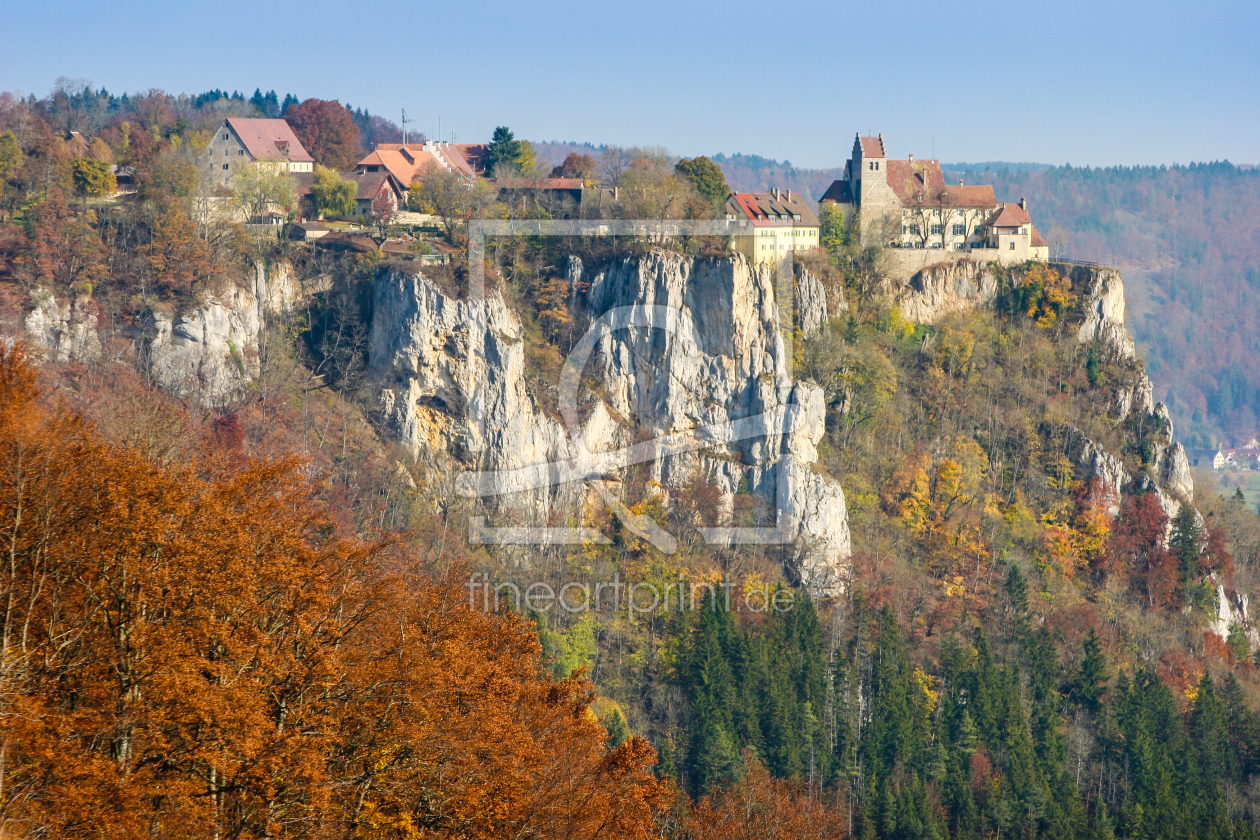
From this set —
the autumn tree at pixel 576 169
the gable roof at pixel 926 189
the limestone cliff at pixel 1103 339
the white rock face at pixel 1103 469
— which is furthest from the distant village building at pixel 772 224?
the white rock face at pixel 1103 469

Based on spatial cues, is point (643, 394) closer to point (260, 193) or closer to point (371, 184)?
point (371, 184)

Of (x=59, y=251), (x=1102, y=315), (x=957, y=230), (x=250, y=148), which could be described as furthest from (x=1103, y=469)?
(x=59, y=251)

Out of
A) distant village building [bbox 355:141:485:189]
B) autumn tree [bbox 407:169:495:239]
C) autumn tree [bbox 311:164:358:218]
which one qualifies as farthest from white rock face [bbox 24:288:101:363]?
distant village building [bbox 355:141:485:189]

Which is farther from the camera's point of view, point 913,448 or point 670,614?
point 913,448

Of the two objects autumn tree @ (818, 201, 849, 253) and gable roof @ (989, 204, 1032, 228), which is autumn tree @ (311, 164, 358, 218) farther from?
gable roof @ (989, 204, 1032, 228)

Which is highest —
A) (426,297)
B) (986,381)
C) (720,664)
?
(426,297)

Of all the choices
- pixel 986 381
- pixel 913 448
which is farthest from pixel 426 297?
pixel 986 381

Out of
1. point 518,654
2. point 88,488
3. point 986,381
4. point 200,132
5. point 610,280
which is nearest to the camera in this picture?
point 88,488

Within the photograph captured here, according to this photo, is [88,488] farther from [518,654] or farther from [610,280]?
[610,280]
